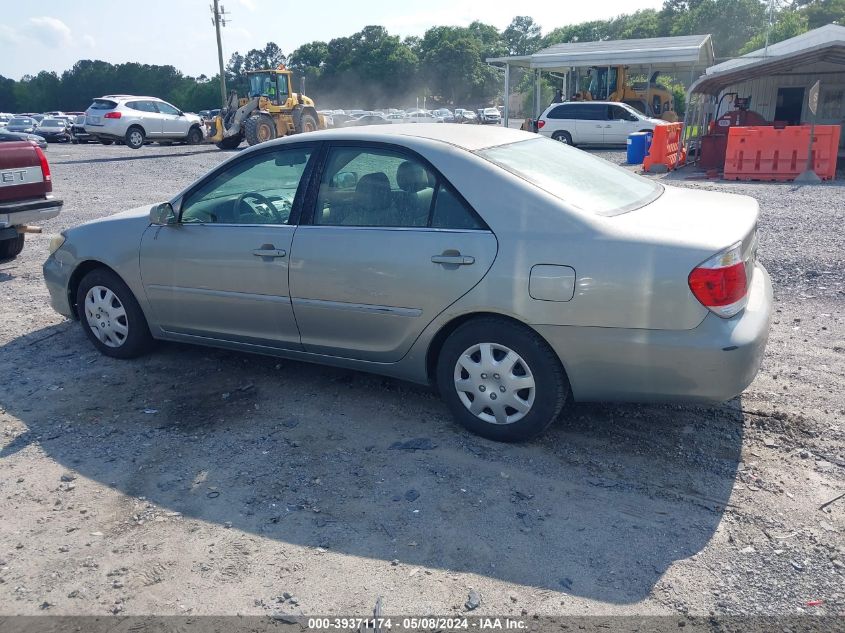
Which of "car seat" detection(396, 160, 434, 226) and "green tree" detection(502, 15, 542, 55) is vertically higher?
"green tree" detection(502, 15, 542, 55)

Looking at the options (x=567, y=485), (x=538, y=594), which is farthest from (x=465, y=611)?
(x=567, y=485)

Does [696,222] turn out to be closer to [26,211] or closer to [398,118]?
[26,211]

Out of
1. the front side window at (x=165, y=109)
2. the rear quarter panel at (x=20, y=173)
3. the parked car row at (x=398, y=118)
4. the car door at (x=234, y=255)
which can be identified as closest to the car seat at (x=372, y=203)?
the car door at (x=234, y=255)

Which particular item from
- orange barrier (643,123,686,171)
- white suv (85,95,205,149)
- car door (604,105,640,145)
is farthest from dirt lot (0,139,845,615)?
white suv (85,95,205,149)

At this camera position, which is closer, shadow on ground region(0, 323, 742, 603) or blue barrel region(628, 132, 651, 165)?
shadow on ground region(0, 323, 742, 603)

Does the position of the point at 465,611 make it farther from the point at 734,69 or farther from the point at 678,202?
the point at 734,69

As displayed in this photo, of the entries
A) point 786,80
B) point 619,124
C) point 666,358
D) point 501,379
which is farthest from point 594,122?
point 666,358

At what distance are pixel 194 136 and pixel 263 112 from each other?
5.23 m

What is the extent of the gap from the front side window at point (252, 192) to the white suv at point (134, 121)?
25.0 meters

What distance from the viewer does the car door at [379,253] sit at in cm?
390

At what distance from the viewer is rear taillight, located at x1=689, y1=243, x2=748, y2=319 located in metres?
3.42

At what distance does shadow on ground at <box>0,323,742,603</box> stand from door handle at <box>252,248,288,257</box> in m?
0.94

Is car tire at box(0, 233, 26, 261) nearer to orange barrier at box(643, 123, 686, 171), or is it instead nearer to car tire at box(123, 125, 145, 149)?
orange barrier at box(643, 123, 686, 171)

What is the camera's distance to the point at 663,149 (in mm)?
17375
